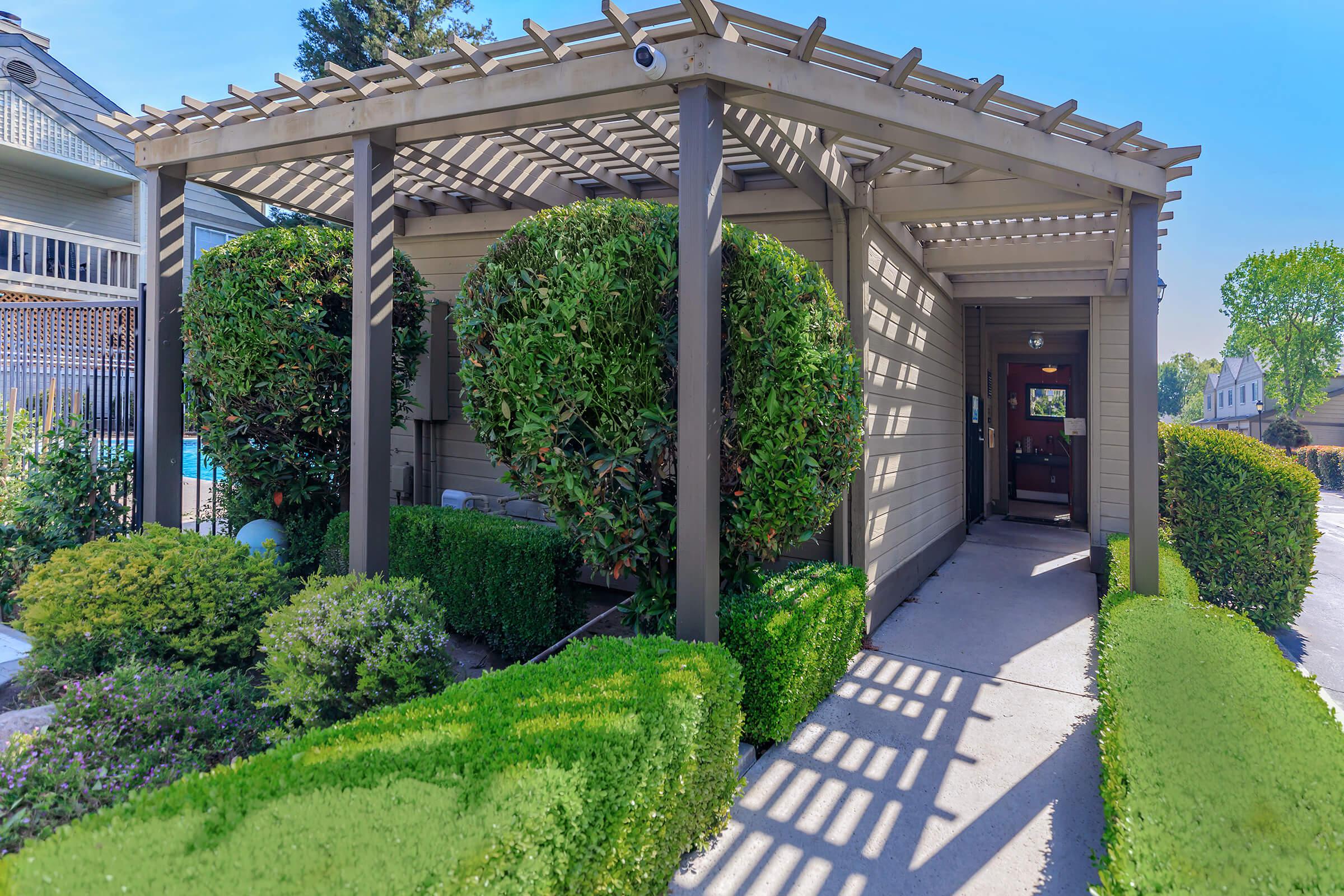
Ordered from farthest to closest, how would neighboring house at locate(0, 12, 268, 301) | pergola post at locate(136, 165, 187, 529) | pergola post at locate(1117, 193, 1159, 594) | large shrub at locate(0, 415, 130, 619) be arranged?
neighboring house at locate(0, 12, 268, 301)
large shrub at locate(0, 415, 130, 619)
pergola post at locate(136, 165, 187, 529)
pergola post at locate(1117, 193, 1159, 594)

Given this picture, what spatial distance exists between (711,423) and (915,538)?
12.5ft

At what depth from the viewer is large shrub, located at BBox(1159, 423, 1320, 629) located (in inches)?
219

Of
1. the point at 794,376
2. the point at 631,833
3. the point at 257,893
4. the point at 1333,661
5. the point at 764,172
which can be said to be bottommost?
the point at 1333,661

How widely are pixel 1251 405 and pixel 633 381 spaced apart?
47.7 m

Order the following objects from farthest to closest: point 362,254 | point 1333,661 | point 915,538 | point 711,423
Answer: point 915,538
point 1333,661
point 362,254
point 711,423

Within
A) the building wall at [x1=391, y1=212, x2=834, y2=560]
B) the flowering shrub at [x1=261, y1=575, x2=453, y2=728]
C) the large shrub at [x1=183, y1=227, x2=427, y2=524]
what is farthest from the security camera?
the building wall at [x1=391, y1=212, x2=834, y2=560]

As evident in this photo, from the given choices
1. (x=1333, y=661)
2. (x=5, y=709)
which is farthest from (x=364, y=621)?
(x=1333, y=661)

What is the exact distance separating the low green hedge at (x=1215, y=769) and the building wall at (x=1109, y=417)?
13.1 feet

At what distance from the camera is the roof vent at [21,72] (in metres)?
10.0

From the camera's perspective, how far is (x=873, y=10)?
8.43 metres

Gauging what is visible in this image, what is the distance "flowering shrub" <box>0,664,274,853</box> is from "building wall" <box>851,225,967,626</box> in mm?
3650

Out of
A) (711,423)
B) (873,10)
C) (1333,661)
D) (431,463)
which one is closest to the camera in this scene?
(711,423)

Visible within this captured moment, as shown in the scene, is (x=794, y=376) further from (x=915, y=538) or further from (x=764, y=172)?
(x=915, y=538)

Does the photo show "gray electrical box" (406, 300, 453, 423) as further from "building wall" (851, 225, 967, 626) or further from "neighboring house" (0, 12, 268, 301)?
"neighboring house" (0, 12, 268, 301)
